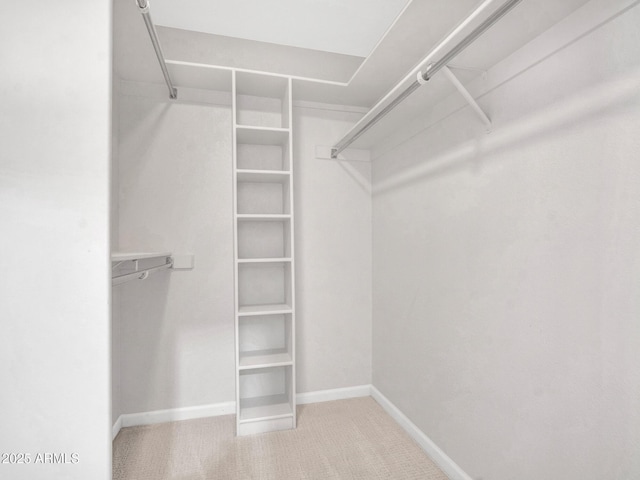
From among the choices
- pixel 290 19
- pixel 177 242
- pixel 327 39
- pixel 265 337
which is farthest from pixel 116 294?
pixel 327 39

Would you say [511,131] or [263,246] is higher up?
[511,131]

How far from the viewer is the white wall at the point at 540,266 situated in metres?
0.88

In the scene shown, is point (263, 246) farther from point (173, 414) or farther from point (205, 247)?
point (173, 414)

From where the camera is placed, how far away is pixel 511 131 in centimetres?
122

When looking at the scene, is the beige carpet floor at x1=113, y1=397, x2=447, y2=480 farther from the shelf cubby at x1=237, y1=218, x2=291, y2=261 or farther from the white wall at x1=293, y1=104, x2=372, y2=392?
the shelf cubby at x1=237, y1=218, x2=291, y2=261

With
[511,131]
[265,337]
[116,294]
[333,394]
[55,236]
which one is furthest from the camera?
[333,394]

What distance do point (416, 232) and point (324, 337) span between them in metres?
1.09

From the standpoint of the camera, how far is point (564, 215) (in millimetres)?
1030

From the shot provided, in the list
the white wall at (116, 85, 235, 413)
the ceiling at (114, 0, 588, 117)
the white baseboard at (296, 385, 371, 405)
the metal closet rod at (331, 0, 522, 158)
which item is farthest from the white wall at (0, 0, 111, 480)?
the white baseboard at (296, 385, 371, 405)

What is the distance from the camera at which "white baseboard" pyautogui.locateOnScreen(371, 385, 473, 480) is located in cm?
151

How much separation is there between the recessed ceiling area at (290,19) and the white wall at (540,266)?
0.72 meters

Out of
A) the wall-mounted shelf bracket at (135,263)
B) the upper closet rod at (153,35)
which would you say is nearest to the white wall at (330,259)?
the upper closet rod at (153,35)

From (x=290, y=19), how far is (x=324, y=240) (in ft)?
4.71

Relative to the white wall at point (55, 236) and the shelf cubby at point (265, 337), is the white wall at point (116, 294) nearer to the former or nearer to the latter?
the shelf cubby at point (265, 337)
